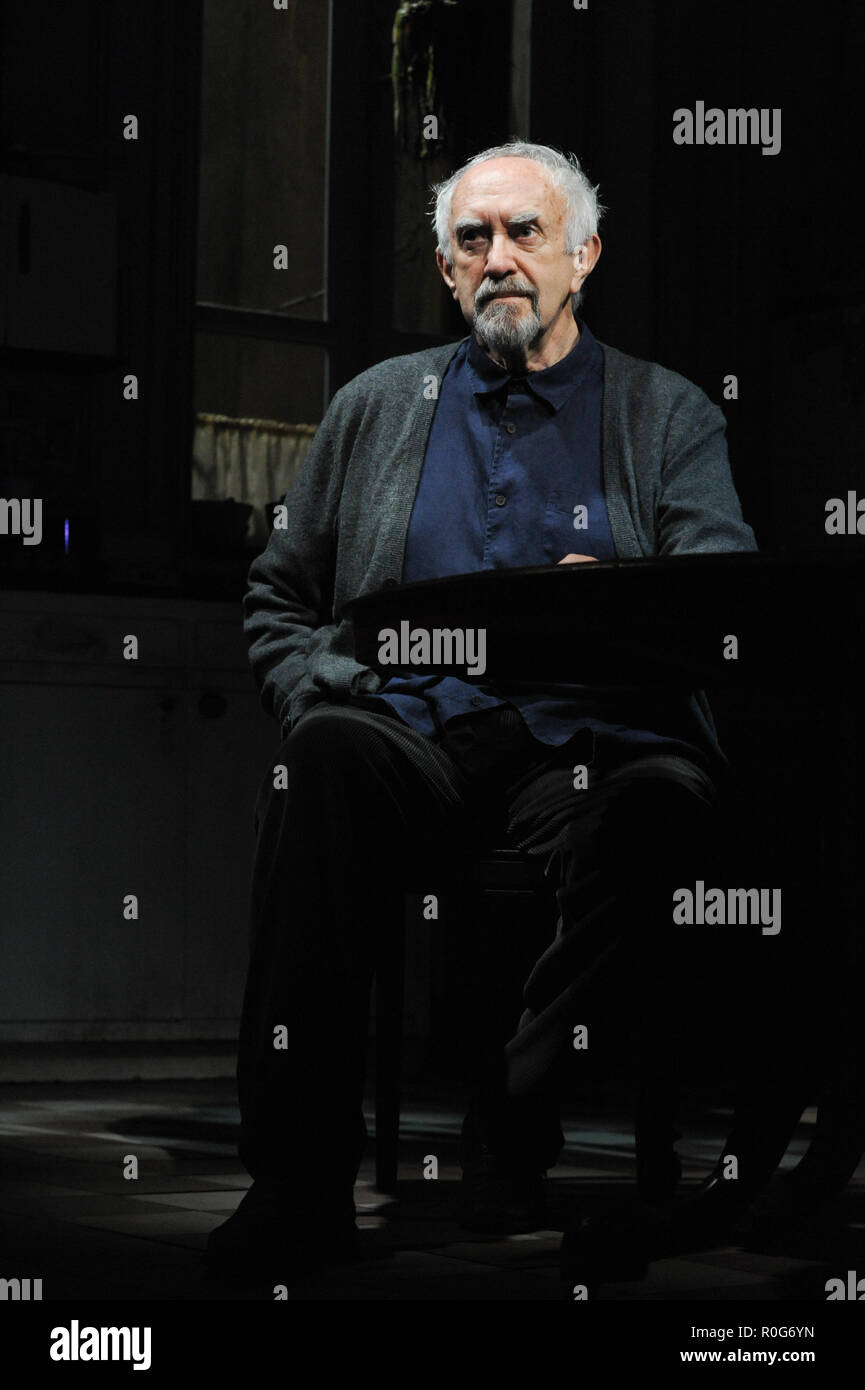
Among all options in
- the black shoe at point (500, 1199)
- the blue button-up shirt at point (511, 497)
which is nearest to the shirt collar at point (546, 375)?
the blue button-up shirt at point (511, 497)

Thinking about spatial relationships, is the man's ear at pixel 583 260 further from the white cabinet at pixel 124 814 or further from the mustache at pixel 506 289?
the white cabinet at pixel 124 814

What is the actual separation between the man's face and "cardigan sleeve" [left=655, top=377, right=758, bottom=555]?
188mm

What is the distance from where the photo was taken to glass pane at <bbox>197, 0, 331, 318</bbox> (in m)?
5.06

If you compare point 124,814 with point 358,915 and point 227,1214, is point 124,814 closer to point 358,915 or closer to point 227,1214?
point 227,1214

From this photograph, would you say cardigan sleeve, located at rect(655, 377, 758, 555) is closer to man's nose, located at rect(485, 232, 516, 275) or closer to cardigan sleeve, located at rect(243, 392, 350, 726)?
man's nose, located at rect(485, 232, 516, 275)

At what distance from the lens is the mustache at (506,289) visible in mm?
2328

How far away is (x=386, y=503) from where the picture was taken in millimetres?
2281

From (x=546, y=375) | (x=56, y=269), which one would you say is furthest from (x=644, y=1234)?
(x=56, y=269)

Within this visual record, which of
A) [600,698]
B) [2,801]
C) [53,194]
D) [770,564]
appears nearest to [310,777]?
[600,698]

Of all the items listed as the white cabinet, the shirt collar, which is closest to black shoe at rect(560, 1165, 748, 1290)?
the shirt collar

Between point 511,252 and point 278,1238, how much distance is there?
3.80 feet
